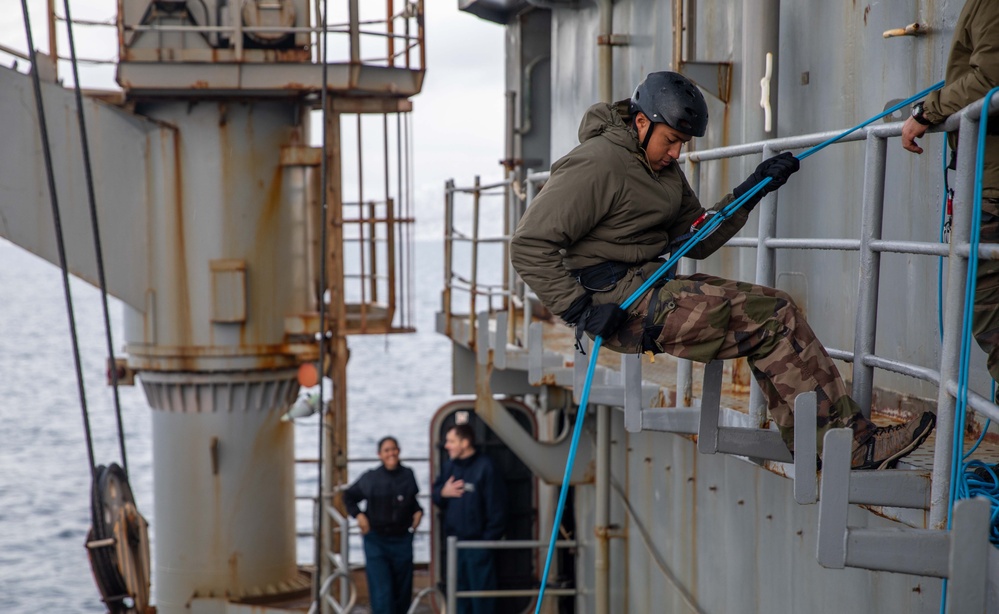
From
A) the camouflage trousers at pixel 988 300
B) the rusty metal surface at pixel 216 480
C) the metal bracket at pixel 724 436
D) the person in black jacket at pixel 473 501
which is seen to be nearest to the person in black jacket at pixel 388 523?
the person in black jacket at pixel 473 501

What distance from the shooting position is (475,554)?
10.3 m

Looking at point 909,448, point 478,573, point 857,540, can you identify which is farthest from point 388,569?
point 857,540

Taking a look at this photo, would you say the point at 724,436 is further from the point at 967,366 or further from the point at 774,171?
the point at 967,366

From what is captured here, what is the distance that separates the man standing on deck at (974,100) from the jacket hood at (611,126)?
0.95 metres

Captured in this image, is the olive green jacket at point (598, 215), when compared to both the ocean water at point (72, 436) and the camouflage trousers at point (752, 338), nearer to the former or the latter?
the camouflage trousers at point (752, 338)

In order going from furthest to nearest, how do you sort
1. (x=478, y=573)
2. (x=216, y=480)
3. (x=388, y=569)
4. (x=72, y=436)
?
(x=72, y=436), (x=216, y=480), (x=478, y=573), (x=388, y=569)

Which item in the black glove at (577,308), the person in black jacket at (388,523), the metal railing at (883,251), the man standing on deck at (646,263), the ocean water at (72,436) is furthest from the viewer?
the ocean water at (72,436)

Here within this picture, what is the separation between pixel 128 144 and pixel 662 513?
6405 millimetres

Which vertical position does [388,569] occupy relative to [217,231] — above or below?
below

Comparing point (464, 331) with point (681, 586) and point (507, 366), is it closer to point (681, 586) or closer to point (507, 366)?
point (507, 366)

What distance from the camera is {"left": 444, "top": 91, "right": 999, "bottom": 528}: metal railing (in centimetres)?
294

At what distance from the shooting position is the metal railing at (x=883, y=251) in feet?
9.64

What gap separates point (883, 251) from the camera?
3.92 meters

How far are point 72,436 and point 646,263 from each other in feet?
165
